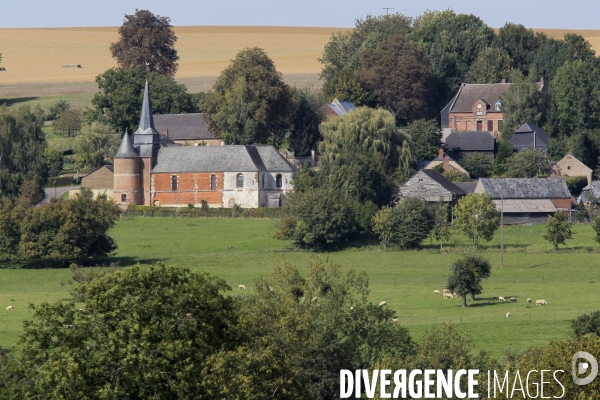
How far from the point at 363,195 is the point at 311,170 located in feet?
28.2

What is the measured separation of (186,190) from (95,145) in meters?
11.4

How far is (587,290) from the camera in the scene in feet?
176

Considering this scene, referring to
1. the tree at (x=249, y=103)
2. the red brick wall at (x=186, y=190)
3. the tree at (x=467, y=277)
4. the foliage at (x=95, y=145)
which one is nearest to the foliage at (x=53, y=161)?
the foliage at (x=95, y=145)

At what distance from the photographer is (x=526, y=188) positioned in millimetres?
79375

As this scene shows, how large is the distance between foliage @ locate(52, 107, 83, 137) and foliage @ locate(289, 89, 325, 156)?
2104 cm

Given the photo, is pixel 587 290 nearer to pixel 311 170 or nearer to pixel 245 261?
pixel 245 261

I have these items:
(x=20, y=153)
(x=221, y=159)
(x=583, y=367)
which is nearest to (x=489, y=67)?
(x=221, y=159)

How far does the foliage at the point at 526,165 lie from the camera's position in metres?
86.1

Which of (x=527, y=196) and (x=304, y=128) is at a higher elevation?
(x=304, y=128)

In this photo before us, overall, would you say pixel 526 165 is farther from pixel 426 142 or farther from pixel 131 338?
pixel 131 338

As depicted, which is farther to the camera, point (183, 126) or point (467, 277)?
point (183, 126)

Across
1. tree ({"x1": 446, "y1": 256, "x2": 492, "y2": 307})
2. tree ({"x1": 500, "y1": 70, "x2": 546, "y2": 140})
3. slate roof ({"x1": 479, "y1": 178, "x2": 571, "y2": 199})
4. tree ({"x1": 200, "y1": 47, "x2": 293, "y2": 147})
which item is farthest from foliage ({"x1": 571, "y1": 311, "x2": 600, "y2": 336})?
tree ({"x1": 500, "y1": 70, "x2": 546, "y2": 140})

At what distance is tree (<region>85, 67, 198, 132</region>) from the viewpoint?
333 ft

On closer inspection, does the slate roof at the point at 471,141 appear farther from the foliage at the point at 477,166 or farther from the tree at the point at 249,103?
the tree at the point at 249,103
